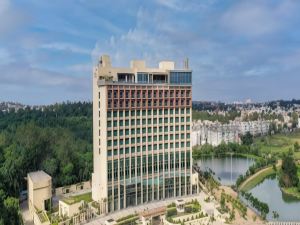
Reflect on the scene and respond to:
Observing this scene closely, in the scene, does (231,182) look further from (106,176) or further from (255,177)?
(106,176)

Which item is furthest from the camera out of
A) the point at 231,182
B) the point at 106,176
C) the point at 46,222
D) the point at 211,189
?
the point at 231,182

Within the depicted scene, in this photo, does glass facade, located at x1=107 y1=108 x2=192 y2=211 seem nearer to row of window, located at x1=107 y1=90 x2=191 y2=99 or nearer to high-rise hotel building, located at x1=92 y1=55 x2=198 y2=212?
high-rise hotel building, located at x1=92 y1=55 x2=198 y2=212

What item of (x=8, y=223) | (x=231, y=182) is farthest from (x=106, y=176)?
(x=231, y=182)

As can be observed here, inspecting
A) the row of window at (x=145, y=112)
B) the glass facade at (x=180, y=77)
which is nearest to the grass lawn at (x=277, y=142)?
the row of window at (x=145, y=112)

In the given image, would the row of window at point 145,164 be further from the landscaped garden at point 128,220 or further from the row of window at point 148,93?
the row of window at point 148,93

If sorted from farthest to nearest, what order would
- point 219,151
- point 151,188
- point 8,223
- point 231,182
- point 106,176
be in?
point 219,151 < point 231,182 < point 151,188 < point 106,176 < point 8,223

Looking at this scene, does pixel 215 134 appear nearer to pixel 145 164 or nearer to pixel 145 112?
pixel 145 164

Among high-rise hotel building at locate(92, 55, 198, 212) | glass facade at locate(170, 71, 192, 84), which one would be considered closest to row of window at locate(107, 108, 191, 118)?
high-rise hotel building at locate(92, 55, 198, 212)
